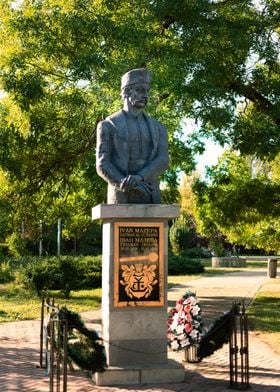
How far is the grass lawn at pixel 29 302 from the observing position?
654 inches

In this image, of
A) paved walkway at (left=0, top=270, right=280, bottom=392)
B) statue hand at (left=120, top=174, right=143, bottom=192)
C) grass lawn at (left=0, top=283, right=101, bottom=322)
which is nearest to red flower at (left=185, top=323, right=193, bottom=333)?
paved walkway at (left=0, top=270, right=280, bottom=392)

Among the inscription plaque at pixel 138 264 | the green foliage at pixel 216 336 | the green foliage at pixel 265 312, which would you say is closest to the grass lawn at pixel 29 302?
the green foliage at pixel 265 312

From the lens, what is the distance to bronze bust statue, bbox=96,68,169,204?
28.2 feet

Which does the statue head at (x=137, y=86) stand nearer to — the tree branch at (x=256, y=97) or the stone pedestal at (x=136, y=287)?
the stone pedestal at (x=136, y=287)

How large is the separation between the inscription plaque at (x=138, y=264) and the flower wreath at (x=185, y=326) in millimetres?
869

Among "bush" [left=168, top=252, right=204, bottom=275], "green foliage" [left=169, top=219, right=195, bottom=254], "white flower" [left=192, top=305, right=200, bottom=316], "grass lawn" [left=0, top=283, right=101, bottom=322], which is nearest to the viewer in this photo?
"white flower" [left=192, top=305, right=200, bottom=316]

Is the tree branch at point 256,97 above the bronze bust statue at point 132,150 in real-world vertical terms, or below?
above

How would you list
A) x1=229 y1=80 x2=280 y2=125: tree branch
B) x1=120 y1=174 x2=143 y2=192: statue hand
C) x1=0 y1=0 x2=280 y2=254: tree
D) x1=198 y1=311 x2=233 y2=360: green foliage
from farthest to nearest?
x1=229 y1=80 x2=280 y2=125: tree branch
x1=0 y1=0 x2=280 y2=254: tree
x1=198 y1=311 x2=233 y2=360: green foliage
x1=120 y1=174 x2=143 y2=192: statue hand

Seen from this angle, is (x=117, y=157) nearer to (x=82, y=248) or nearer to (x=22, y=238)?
(x=22, y=238)

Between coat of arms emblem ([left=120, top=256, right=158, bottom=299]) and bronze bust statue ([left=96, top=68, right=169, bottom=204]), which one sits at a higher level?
bronze bust statue ([left=96, top=68, right=169, bottom=204])

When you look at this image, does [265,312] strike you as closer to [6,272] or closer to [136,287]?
[136,287]

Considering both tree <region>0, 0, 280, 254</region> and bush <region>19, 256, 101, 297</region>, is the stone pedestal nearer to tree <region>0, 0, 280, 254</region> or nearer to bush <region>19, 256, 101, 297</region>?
tree <region>0, 0, 280, 254</region>

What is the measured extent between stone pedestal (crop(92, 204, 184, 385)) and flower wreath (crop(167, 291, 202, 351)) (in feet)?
1.98

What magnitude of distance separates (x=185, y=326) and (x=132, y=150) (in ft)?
9.32
